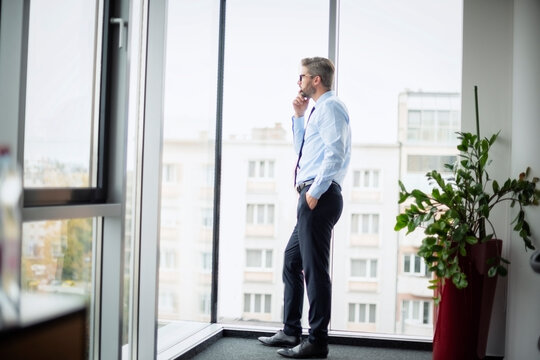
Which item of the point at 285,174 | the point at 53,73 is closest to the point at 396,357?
the point at 285,174

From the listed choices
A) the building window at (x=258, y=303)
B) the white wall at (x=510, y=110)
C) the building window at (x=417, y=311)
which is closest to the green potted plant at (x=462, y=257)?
the white wall at (x=510, y=110)

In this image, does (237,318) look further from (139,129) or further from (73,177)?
(73,177)

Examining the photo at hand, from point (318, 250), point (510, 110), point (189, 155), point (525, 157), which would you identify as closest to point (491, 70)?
point (510, 110)

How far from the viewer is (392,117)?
3273mm

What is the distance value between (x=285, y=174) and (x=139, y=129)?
117cm

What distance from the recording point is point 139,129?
96.5 inches

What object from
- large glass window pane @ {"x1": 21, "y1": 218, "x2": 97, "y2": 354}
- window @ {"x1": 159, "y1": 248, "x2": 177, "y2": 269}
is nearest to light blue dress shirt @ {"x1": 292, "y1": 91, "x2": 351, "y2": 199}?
window @ {"x1": 159, "y1": 248, "x2": 177, "y2": 269}

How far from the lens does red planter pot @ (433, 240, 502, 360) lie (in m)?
2.68

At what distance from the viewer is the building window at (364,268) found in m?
3.27

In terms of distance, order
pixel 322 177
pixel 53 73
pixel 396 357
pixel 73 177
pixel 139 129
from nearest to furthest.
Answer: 1. pixel 53 73
2. pixel 73 177
3. pixel 139 129
4. pixel 322 177
5. pixel 396 357

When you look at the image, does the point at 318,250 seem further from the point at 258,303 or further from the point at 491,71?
the point at 491,71

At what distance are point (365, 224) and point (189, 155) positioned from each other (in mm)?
1108

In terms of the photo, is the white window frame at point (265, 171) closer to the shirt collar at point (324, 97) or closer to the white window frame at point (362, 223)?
the white window frame at point (362, 223)

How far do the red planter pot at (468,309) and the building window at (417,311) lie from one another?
522 mm
